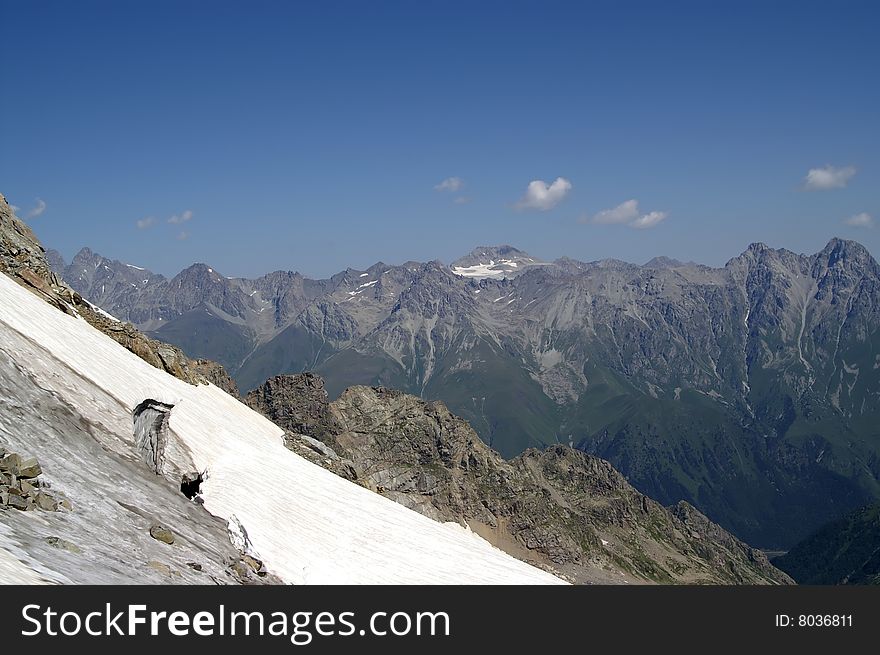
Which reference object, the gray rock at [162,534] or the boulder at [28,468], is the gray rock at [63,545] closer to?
the boulder at [28,468]

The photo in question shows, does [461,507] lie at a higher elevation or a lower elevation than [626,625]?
lower

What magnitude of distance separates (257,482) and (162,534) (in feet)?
49.7

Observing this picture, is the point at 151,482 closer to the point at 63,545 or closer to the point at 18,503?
the point at 18,503

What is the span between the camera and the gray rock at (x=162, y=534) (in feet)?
83.1

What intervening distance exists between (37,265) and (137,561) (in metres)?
33.5

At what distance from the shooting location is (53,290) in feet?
157

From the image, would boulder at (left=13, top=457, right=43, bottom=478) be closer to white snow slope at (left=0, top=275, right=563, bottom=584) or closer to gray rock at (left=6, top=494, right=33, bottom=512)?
gray rock at (left=6, top=494, right=33, bottom=512)

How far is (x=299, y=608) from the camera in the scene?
66.4 ft

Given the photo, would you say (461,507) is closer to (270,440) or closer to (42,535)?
(270,440)

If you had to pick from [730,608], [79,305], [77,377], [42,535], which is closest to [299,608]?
[42,535]

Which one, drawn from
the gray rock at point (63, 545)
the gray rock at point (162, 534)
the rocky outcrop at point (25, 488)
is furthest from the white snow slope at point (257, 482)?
the gray rock at point (63, 545)

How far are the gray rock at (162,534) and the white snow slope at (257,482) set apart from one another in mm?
→ 6343

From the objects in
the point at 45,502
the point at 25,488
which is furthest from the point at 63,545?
the point at 25,488

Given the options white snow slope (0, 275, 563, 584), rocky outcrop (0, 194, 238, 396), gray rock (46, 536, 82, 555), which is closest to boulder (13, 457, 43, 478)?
gray rock (46, 536, 82, 555)
